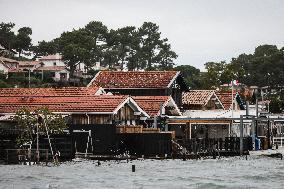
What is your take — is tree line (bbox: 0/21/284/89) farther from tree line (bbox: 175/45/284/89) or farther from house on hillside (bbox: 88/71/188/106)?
house on hillside (bbox: 88/71/188/106)

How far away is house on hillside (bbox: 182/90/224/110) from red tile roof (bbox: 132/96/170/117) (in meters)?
10.2

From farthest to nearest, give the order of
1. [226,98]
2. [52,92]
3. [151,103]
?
[226,98], [151,103], [52,92]

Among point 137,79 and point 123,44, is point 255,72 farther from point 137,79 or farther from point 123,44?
point 137,79

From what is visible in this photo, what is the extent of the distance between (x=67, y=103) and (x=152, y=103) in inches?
389

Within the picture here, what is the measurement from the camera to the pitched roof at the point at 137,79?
6150cm

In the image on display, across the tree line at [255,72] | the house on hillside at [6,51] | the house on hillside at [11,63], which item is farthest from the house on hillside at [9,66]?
the tree line at [255,72]

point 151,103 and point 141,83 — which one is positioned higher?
point 141,83

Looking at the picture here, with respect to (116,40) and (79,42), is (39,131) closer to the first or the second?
(79,42)

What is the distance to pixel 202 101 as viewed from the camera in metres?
66.4

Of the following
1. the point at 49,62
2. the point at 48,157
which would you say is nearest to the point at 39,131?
the point at 48,157

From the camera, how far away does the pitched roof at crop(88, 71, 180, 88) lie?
61.5 meters

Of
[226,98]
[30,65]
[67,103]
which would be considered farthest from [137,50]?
[67,103]

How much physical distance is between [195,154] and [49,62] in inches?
2942

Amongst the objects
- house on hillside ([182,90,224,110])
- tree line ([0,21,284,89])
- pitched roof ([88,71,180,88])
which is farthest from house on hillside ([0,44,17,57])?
pitched roof ([88,71,180,88])
